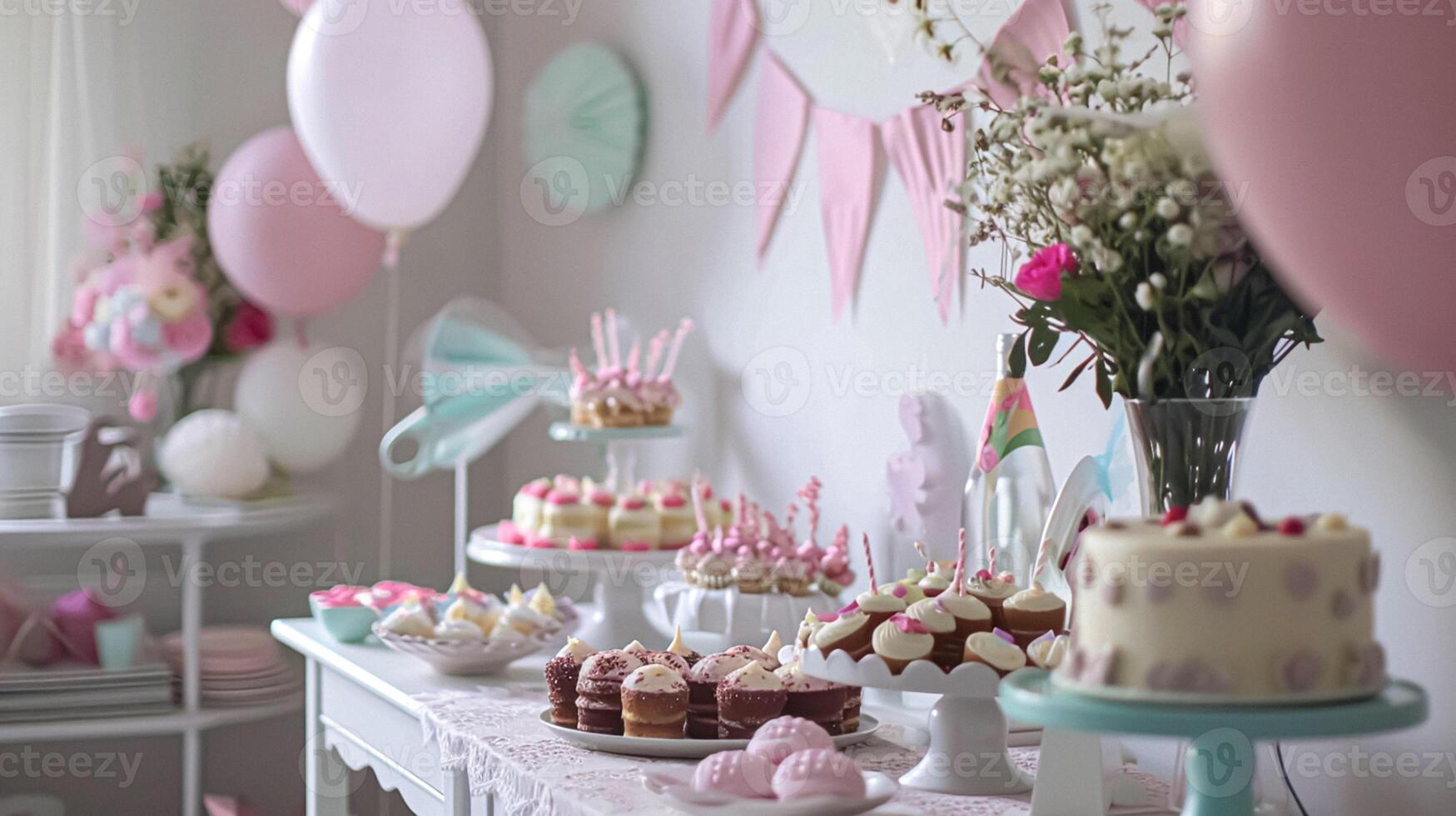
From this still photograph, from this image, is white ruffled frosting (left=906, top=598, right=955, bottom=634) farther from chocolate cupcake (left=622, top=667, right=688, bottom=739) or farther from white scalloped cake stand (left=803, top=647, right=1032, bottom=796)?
chocolate cupcake (left=622, top=667, right=688, bottom=739)

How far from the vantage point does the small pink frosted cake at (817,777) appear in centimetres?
110

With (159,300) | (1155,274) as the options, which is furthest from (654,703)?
(159,300)

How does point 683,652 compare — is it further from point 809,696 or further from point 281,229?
point 281,229

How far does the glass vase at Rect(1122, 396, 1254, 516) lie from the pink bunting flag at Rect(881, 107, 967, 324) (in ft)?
2.17

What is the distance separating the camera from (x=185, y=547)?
274cm

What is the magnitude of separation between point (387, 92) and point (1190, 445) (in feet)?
4.70

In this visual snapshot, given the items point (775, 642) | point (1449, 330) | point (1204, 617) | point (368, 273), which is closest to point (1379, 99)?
point (1449, 330)

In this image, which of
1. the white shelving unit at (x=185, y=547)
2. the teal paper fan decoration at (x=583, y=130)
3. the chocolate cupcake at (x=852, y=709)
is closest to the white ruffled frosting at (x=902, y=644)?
the chocolate cupcake at (x=852, y=709)

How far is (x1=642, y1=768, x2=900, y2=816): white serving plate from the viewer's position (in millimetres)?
1084

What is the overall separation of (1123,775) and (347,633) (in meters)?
1.18

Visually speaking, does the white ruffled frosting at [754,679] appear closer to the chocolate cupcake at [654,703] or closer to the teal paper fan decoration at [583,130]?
the chocolate cupcake at [654,703]

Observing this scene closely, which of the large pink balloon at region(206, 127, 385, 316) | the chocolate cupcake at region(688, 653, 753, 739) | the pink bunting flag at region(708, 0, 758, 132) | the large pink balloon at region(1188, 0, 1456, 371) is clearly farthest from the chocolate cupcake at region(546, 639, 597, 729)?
the large pink balloon at region(206, 127, 385, 316)

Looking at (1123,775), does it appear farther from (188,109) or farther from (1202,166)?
(188,109)

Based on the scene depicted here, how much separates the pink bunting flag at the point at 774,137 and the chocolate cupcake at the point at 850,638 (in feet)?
3.38
